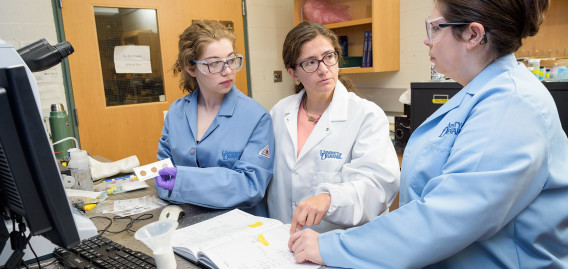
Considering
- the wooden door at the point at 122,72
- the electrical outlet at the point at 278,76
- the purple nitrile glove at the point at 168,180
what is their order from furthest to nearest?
1. the electrical outlet at the point at 278,76
2. the wooden door at the point at 122,72
3. the purple nitrile glove at the point at 168,180

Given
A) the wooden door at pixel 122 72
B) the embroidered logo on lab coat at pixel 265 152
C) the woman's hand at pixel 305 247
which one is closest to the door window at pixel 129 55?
the wooden door at pixel 122 72

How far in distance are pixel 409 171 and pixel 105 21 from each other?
2.48 metres

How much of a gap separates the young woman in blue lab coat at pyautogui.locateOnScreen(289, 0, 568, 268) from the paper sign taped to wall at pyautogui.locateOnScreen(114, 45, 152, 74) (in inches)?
91.3

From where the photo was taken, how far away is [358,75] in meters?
3.41

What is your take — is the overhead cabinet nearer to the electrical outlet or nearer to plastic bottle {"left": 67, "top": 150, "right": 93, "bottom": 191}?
the electrical outlet

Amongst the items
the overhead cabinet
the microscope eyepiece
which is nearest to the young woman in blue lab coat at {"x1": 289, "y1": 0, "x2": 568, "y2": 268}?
the microscope eyepiece

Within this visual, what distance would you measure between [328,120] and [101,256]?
0.85 metres

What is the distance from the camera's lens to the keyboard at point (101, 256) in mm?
898

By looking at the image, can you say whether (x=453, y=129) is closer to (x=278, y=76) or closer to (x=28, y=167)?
(x=28, y=167)

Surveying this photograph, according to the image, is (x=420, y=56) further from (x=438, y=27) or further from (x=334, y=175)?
(x=438, y=27)

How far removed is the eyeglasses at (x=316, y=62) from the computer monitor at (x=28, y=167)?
3.24 ft

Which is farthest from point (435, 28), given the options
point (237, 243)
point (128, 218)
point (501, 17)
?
point (128, 218)

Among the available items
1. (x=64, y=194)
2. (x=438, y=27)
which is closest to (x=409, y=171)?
(x=438, y=27)

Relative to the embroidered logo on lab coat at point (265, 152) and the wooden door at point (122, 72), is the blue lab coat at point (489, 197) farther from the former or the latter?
the wooden door at point (122, 72)
